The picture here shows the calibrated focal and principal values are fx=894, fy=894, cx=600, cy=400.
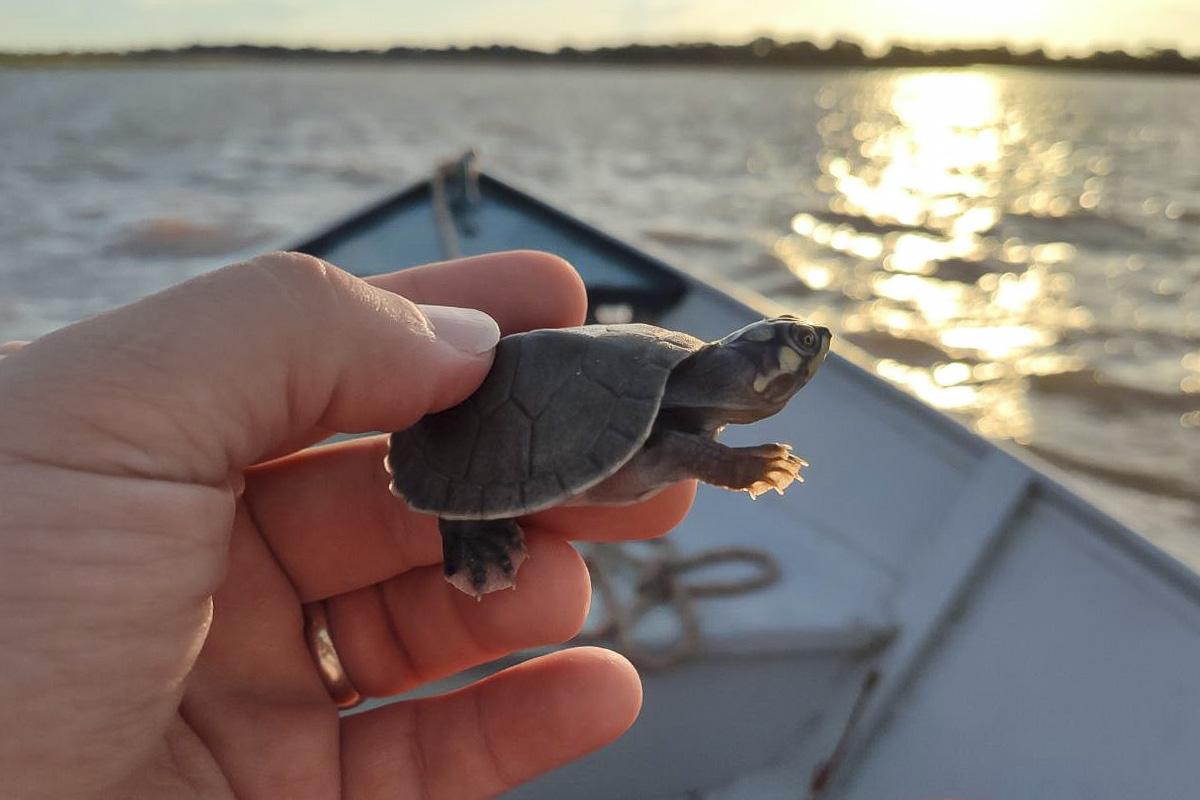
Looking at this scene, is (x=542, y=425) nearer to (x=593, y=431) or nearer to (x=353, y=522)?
(x=593, y=431)

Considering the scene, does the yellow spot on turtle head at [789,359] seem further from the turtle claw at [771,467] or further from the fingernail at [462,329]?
the fingernail at [462,329]

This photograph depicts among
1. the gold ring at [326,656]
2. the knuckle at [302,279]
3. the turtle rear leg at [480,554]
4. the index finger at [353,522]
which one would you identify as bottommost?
the gold ring at [326,656]

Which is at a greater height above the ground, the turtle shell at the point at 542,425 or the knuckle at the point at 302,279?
the knuckle at the point at 302,279

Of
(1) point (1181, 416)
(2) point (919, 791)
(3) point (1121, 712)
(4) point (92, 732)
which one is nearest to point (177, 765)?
(4) point (92, 732)

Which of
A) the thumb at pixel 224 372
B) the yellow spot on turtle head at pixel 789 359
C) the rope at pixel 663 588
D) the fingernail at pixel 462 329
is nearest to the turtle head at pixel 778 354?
the yellow spot on turtle head at pixel 789 359

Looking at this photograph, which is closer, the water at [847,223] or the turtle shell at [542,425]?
the turtle shell at [542,425]

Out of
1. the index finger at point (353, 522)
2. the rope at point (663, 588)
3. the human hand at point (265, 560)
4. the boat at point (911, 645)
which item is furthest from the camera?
the rope at point (663, 588)

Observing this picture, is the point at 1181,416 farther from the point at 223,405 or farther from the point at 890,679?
the point at 223,405
